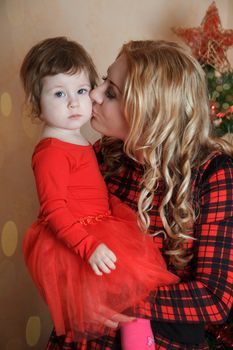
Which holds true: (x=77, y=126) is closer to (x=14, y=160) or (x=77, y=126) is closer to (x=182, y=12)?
(x=14, y=160)

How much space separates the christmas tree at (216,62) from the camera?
169 cm

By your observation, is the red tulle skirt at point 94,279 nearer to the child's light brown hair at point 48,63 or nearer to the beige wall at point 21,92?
the child's light brown hair at point 48,63

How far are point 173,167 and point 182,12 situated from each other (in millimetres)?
1439

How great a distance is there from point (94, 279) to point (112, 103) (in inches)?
22.8

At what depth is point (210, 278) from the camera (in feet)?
3.56

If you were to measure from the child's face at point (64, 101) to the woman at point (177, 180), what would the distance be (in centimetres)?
6

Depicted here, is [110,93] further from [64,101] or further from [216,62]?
[216,62]

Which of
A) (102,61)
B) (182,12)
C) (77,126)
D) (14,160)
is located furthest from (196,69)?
(182,12)

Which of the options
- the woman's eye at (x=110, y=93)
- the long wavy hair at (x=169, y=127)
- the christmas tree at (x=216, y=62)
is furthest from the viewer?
the christmas tree at (x=216, y=62)

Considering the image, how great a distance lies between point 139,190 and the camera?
1.30m

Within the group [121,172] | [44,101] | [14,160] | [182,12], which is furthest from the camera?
[182,12]

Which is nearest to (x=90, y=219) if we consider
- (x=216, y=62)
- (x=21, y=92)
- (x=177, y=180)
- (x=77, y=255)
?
(x=77, y=255)

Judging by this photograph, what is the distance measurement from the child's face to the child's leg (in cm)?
67

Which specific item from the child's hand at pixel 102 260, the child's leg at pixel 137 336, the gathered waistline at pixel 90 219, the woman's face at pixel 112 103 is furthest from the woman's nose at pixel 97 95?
the child's leg at pixel 137 336
